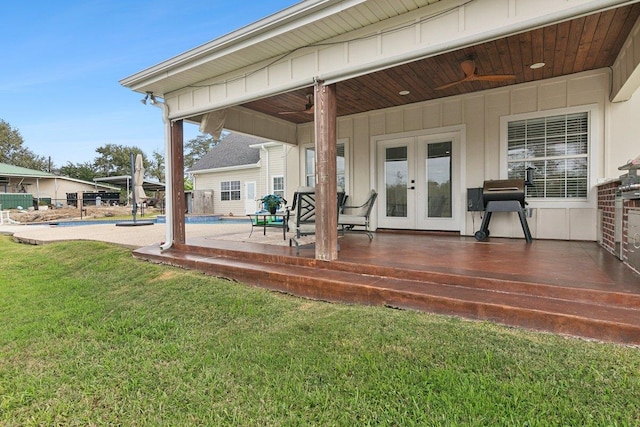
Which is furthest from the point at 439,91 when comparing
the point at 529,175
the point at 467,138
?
the point at 529,175

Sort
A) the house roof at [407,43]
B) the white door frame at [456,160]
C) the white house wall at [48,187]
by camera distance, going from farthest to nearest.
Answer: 1. the white house wall at [48,187]
2. the white door frame at [456,160]
3. the house roof at [407,43]

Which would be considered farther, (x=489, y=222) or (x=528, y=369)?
(x=489, y=222)

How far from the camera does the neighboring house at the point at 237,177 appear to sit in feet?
50.5

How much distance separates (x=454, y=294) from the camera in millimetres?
2721

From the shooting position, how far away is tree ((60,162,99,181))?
115 feet

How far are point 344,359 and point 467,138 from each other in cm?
488

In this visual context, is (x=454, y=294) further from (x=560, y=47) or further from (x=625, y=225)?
(x=560, y=47)

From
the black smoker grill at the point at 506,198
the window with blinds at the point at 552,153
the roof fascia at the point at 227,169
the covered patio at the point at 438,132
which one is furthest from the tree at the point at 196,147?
the black smoker grill at the point at 506,198

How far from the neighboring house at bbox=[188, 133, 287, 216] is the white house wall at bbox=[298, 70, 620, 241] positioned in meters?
8.68

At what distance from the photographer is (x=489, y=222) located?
18.3ft

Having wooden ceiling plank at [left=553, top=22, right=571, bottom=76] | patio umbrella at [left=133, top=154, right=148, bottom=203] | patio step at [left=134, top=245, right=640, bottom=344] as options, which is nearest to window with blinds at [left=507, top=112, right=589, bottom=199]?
wooden ceiling plank at [left=553, top=22, right=571, bottom=76]

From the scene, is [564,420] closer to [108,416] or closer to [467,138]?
[108,416]

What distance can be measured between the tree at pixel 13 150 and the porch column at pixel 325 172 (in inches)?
1656

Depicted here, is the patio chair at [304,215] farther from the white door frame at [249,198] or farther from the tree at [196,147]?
the tree at [196,147]
